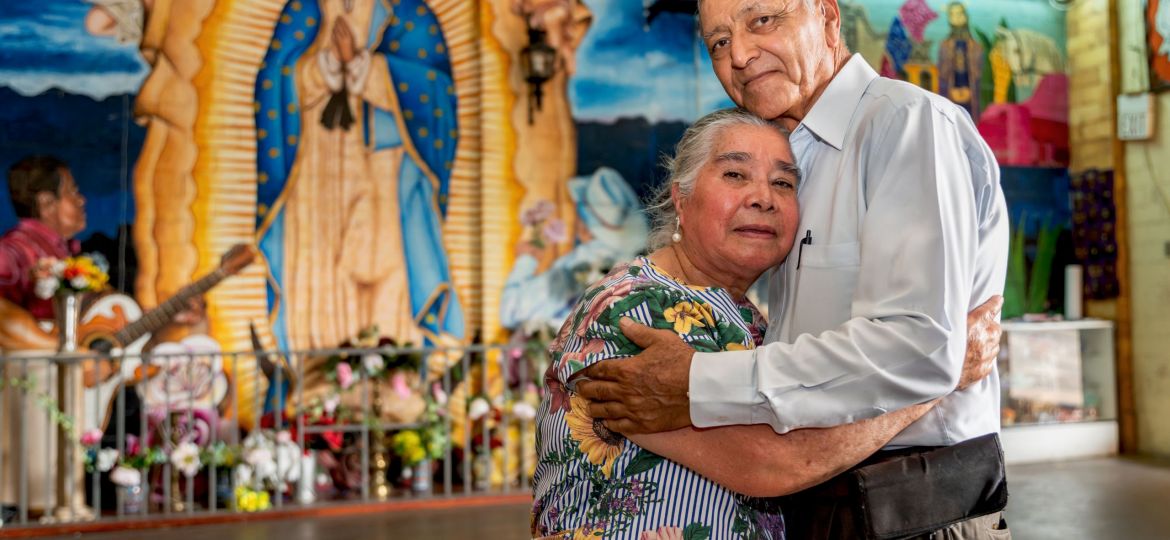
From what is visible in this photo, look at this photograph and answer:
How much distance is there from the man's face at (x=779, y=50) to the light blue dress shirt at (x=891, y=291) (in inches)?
6.9

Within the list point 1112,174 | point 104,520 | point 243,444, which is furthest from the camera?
point 1112,174

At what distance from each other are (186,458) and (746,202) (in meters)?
5.32

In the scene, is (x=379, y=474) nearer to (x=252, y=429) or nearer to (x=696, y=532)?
(x=252, y=429)

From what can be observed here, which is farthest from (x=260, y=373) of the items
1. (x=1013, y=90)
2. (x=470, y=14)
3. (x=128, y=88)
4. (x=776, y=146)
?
(x=1013, y=90)

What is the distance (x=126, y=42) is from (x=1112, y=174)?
306 inches

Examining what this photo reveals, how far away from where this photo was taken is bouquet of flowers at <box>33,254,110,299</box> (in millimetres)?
6301

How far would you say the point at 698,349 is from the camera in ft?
5.58

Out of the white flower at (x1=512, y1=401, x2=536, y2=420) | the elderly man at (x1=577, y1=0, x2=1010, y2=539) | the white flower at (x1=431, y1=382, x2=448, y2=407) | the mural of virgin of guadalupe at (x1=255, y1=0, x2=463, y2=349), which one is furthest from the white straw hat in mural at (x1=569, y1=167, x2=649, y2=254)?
the elderly man at (x1=577, y1=0, x2=1010, y2=539)

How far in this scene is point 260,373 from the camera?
23.2 feet

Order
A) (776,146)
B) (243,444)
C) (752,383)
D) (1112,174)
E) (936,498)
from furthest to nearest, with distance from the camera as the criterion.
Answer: (1112,174) → (243,444) → (776,146) → (936,498) → (752,383)

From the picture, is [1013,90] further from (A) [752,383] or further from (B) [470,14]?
(A) [752,383]

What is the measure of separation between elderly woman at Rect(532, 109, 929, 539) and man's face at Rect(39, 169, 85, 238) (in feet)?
19.3

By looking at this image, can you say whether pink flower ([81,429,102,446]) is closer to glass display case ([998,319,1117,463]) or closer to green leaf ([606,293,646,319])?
green leaf ([606,293,646,319])

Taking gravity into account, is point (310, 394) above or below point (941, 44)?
below
